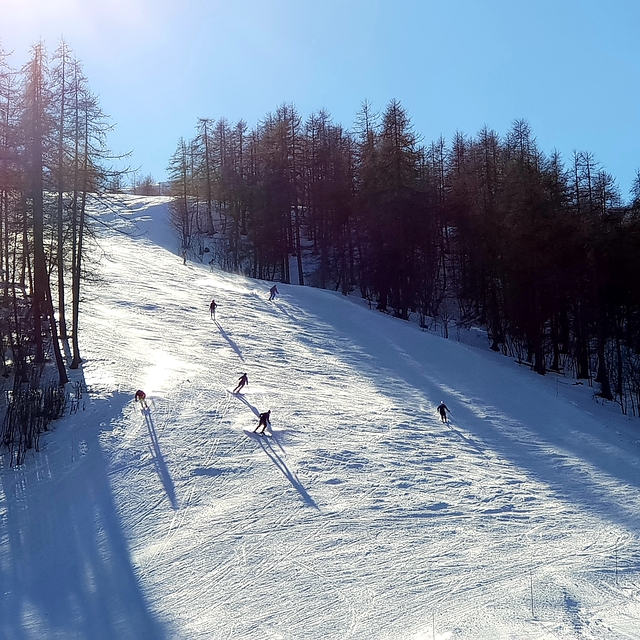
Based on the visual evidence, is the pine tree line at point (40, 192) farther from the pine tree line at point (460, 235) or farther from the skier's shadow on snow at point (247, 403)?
the pine tree line at point (460, 235)

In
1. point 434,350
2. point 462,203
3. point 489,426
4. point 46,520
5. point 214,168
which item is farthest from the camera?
point 214,168

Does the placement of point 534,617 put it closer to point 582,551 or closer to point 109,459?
point 582,551

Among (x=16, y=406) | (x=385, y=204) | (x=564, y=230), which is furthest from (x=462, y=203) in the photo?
(x=16, y=406)

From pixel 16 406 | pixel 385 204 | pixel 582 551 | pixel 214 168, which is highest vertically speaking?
pixel 214 168

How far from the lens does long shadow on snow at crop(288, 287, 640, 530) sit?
15.0 metres

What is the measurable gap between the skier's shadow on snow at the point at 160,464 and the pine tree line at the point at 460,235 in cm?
2022

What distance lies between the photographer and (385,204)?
35.3 metres

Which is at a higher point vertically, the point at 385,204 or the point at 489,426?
the point at 385,204

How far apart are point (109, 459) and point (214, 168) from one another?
50468 mm

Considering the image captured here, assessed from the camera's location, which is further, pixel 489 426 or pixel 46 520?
pixel 489 426

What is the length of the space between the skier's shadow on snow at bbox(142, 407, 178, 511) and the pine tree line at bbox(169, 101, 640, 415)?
2022cm

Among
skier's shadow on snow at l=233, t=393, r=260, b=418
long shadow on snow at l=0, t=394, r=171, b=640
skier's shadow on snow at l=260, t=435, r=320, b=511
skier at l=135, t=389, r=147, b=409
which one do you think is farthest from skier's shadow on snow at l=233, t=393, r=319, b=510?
skier at l=135, t=389, r=147, b=409

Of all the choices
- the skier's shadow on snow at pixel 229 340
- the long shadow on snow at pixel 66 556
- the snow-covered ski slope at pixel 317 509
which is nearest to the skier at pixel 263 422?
the snow-covered ski slope at pixel 317 509

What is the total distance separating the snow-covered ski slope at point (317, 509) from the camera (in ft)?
27.8
